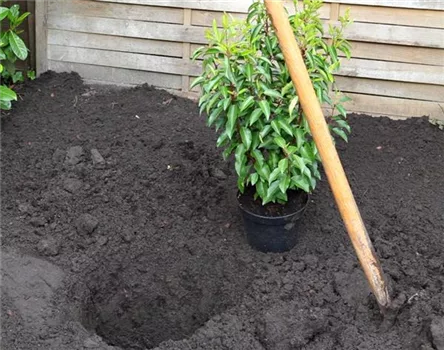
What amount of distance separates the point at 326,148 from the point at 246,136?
0.53 metres

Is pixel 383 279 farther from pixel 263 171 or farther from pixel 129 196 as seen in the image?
pixel 129 196

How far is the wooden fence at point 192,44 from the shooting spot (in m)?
5.22

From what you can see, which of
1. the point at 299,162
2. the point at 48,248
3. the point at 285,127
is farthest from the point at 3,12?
the point at 299,162

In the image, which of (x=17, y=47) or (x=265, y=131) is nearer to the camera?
(x=265, y=131)

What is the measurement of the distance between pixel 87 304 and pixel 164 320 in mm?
474

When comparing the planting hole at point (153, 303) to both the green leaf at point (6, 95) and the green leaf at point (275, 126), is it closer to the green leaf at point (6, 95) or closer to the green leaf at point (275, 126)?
the green leaf at point (275, 126)

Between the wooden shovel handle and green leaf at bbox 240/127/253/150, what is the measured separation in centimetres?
47

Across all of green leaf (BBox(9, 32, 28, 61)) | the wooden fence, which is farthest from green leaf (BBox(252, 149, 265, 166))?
green leaf (BBox(9, 32, 28, 61))

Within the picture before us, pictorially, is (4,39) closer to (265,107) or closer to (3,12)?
(3,12)

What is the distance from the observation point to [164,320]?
4.24 meters

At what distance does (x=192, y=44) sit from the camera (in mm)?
5645

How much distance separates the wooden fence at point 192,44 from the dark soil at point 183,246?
0.28 m

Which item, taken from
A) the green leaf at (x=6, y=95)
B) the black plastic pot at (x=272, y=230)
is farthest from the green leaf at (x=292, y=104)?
the green leaf at (x=6, y=95)

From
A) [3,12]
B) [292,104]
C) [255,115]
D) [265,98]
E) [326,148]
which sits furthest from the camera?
[3,12]
